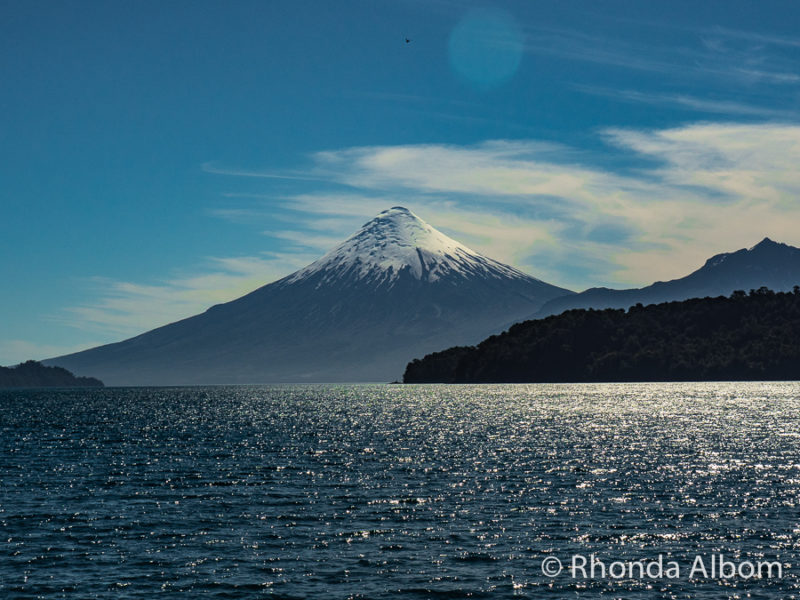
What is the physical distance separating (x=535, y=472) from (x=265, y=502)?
81.3 feet

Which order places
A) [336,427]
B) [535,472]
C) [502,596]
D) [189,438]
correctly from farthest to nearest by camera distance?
[336,427], [189,438], [535,472], [502,596]

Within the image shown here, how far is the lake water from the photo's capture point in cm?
3603

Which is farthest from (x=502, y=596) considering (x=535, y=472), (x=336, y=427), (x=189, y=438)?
(x=336, y=427)

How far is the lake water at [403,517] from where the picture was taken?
1419 inches

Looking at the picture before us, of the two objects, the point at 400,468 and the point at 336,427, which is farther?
the point at 336,427

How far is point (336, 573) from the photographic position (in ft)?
122

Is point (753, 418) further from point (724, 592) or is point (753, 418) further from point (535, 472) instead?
point (724, 592)
